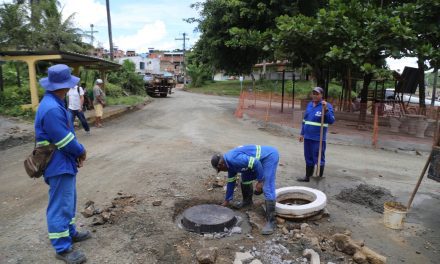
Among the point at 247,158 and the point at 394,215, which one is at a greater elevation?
the point at 247,158

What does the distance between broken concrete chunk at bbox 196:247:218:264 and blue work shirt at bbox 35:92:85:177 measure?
152 centimetres

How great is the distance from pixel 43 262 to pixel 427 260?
4196mm

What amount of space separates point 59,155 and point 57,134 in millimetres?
236

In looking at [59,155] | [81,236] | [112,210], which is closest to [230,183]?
[112,210]

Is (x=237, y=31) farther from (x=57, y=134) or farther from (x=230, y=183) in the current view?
(x=57, y=134)

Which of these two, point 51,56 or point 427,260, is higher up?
point 51,56

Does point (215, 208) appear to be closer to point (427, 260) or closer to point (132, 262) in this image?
point (132, 262)

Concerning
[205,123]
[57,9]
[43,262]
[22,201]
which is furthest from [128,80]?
[43,262]

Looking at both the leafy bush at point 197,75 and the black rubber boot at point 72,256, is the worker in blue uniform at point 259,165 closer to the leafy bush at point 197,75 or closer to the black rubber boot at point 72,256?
the black rubber boot at point 72,256

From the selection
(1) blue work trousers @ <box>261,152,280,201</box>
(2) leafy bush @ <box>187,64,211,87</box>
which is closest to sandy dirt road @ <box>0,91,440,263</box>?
(1) blue work trousers @ <box>261,152,280,201</box>

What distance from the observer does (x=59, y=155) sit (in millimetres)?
3578

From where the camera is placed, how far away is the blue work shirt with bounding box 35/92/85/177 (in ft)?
11.3

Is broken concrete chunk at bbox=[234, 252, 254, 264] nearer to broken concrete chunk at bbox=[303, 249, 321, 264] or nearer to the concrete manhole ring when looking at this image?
broken concrete chunk at bbox=[303, 249, 321, 264]

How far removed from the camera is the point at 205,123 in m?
14.3
